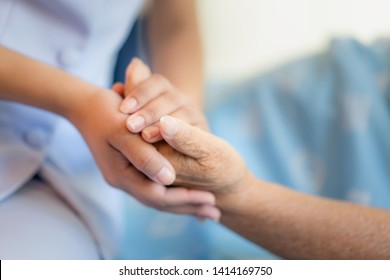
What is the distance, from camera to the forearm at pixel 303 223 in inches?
25.8

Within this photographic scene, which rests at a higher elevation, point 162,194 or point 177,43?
point 177,43

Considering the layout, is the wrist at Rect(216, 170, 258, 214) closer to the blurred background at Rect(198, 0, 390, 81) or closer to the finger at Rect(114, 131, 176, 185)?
the finger at Rect(114, 131, 176, 185)

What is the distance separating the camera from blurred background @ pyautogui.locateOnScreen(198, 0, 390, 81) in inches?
40.6

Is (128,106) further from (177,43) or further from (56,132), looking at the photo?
(177,43)

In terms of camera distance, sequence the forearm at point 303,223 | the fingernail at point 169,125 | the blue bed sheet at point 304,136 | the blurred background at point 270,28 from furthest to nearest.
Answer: the blurred background at point 270,28
the blue bed sheet at point 304,136
the forearm at point 303,223
the fingernail at point 169,125

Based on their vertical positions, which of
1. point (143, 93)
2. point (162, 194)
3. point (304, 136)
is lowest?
point (162, 194)

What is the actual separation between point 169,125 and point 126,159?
10 cm

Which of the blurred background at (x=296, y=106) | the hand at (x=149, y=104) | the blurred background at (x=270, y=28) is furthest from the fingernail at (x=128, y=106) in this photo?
the blurred background at (x=270, y=28)

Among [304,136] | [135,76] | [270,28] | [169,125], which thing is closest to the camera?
[169,125]

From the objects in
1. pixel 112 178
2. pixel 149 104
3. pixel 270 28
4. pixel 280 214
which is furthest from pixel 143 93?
pixel 270 28

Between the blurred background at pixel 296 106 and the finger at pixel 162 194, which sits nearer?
the finger at pixel 162 194

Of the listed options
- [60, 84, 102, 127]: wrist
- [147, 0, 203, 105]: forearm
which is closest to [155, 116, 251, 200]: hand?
[60, 84, 102, 127]: wrist

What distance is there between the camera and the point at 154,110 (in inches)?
23.3

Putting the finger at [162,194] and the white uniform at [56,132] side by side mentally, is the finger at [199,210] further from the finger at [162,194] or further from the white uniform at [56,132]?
the white uniform at [56,132]
